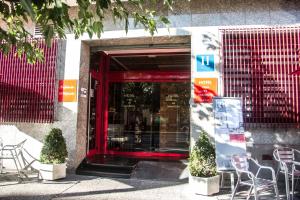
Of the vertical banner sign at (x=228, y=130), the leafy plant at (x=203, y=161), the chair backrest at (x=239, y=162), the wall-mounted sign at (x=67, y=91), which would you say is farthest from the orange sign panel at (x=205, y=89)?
the wall-mounted sign at (x=67, y=91)

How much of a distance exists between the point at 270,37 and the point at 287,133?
2378 millimetres

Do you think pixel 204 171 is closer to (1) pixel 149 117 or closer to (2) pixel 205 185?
(2) pixel 205 185

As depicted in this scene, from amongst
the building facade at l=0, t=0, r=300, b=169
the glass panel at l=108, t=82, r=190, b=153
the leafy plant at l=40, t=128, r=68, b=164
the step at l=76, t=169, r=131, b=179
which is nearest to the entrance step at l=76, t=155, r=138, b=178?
the step at l=76, t=169, r=131, b=179

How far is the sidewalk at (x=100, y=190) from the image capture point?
623 cm

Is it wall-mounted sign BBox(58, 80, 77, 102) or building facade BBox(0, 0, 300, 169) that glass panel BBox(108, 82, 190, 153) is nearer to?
building facade BBox(0, 0, 300, 169)

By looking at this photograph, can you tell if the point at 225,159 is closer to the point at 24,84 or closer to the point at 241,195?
the point at 241,195

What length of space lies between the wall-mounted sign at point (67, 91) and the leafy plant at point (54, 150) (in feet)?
3.80

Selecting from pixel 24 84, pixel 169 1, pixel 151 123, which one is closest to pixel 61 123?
pixel 24 84

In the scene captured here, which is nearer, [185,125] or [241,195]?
[241,195]

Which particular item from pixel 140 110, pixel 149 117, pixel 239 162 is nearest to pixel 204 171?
pixel 239 162

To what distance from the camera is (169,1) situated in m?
4.02

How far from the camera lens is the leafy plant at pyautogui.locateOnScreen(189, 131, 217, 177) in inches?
259

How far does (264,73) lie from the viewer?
7.70 m

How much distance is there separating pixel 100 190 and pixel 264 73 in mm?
4746
